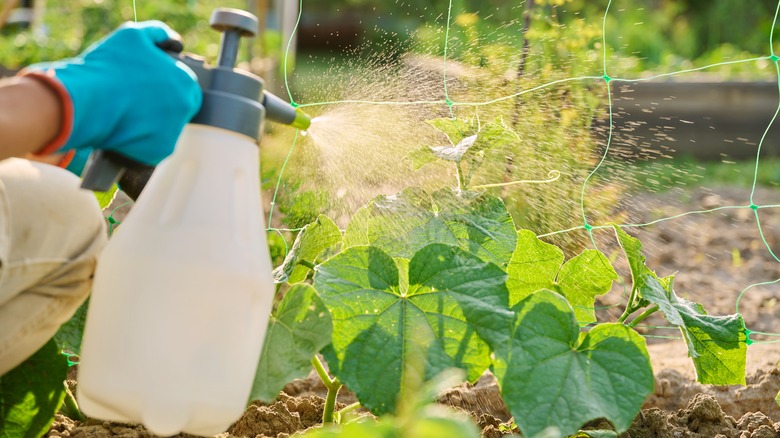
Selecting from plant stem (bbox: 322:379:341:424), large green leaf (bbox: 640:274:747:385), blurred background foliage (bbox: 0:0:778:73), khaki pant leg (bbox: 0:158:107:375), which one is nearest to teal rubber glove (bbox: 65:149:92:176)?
khaki pant leg (bbox: 0:158:107:375)

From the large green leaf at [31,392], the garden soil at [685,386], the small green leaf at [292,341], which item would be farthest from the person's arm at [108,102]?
the garden soil at [685,386]

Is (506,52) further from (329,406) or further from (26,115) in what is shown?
(26,115)

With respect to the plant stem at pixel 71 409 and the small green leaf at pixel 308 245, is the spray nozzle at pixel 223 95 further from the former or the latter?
the plant stem at pixel 71 409

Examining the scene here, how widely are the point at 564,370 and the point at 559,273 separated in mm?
290

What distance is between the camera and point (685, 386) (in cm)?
171

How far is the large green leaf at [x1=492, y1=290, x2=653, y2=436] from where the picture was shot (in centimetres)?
112

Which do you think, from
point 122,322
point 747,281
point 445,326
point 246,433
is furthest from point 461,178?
point 747,281

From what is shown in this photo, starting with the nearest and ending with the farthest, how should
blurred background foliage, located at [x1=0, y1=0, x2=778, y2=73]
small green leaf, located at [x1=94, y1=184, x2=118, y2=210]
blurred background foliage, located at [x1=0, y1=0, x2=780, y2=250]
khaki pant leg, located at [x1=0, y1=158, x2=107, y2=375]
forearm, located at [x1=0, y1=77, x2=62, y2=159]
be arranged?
forearm, located at [x1=0, y1=77, x2=62, y2=159], khaki pant leg, located at [x1=0, y1=158, x2=107, y2=375], small green leaf, located at [x1=94, y1=184, x2=118, y2=210], blurred background foliage, located at [x1=0, y1=0, x2=780, y2=250], blurred background foliage, located at [x1=0, y1=0, x2=778, y2=73]

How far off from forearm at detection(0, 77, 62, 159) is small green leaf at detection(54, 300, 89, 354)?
458 mm

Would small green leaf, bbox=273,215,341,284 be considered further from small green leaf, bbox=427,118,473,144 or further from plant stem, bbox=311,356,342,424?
small green leaf, bbox=427,118,473,144

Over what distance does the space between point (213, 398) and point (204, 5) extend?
7.49m

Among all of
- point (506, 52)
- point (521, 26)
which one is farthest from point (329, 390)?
point (521, 26)

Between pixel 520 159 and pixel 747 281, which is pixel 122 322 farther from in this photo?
pixel 747 281

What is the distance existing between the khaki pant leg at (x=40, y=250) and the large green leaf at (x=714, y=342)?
80 cm
